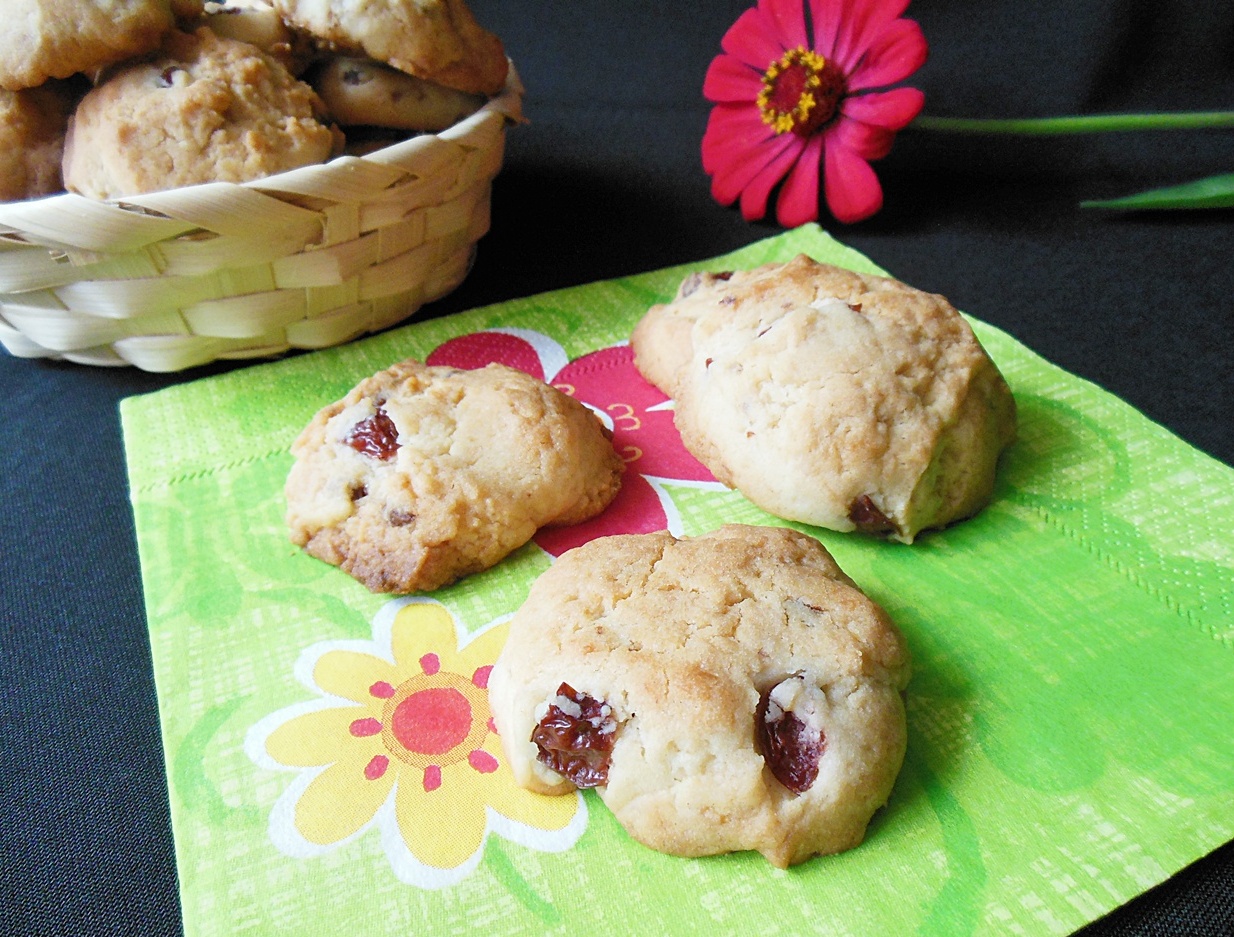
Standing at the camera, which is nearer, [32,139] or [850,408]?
[850,408]

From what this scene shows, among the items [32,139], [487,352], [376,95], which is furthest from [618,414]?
[32,139]

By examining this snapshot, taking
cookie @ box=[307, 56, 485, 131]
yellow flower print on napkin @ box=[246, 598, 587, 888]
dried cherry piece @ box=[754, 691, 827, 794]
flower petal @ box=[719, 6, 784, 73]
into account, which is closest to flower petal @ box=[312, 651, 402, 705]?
yellow flower print on napkin @ box=[246, 598, 587, 888]

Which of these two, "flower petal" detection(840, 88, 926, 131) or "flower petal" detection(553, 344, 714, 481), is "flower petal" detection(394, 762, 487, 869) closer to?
"flower petal" detection(553, 344, 714, 481)

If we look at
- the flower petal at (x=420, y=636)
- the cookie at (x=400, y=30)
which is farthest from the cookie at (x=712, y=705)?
the cookie at (x=400, y=30)

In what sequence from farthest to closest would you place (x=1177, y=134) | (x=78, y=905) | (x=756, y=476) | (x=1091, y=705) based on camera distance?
(x=1177, y=134)
(x=756, y=476)
(x=1091, y=705)
(x=78, y=905)

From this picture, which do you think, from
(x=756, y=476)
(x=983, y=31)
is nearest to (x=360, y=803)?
(x=756, y=476)

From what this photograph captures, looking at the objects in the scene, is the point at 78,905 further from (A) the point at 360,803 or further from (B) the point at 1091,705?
(B) the point at 1091,705

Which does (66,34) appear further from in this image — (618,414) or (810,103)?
(810,103)
